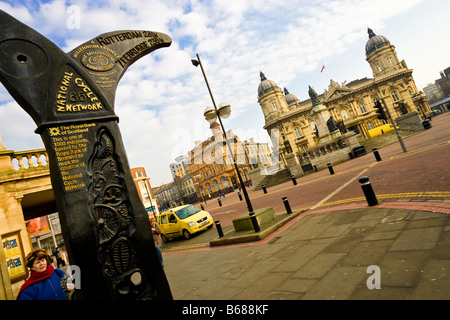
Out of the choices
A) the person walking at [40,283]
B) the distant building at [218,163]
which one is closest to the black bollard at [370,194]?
the person walking at [40,283]

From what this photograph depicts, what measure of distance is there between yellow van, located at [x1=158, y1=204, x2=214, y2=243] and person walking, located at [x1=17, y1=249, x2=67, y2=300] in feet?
26.1

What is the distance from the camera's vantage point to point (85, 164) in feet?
9.16

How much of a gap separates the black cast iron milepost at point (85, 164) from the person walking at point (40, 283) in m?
0.76

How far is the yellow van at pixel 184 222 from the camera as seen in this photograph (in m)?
11.0

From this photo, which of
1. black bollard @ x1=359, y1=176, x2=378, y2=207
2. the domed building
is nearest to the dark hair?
black bollard @ x1=359, y1=176, x2=378, y2=207

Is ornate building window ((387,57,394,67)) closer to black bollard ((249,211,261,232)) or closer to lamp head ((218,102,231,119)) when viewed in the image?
lamp head ((218,102,231,119))

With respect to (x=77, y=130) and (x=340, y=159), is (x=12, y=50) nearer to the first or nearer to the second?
(x=77, y=130)

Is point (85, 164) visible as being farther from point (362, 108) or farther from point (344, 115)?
point (362, 108)

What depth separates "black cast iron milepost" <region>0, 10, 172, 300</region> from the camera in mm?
2529

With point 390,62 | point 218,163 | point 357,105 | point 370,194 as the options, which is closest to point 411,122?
point 357,105

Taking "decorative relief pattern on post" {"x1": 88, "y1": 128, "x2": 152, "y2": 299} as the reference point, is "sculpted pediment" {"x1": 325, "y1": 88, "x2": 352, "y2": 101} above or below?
above

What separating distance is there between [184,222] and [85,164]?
347 inches

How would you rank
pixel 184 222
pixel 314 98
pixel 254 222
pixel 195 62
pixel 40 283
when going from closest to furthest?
pixel 40 283 → pixel 254 222 → pixel 195 62 → pixel 184 222 → pixel 314 98

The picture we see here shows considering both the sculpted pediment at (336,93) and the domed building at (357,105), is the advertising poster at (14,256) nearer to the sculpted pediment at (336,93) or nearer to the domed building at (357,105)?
the domed building at (357,105)
